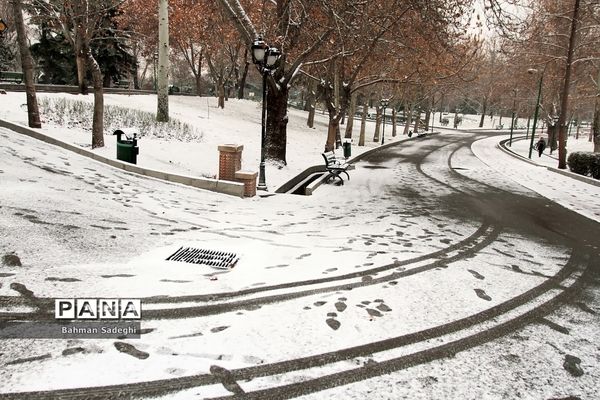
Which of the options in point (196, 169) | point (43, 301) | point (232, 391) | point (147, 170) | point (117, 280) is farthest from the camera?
point (196, 169)

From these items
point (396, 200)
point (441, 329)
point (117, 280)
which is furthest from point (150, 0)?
point (441, 329)

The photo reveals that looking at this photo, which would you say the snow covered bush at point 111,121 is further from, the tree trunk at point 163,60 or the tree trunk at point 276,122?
the tree trunk at point 276,122

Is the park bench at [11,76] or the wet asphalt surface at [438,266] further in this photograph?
the park bench at [11,76]

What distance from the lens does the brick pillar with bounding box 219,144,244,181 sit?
11039mm

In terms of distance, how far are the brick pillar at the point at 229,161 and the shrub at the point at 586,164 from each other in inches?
608

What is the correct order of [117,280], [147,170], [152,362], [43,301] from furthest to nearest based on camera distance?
[147,170] → [117,280] → [43,301] → [152,362]

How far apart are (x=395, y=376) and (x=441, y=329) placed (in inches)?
42.5

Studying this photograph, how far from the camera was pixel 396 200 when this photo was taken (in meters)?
11.9

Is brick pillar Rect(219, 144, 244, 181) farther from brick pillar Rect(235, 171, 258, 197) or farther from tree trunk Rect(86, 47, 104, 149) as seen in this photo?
tree trunk Rect(86, 47, 104, 149)

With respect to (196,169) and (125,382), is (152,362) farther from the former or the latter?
(196,169)

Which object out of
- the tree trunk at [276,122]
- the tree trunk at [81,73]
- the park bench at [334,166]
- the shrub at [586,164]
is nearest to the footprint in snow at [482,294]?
the park bench at [334,166]

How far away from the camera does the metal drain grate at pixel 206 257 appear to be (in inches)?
224

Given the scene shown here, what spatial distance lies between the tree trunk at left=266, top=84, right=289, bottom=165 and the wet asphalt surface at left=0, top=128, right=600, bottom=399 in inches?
176

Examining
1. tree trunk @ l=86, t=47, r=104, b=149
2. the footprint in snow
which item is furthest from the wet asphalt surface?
tree trunk @ l=86, t=47, r=104, b=149
